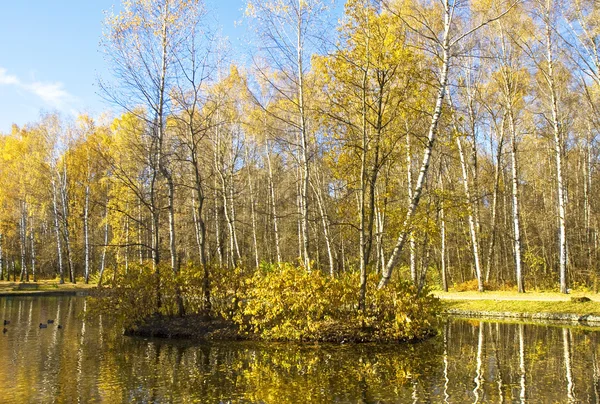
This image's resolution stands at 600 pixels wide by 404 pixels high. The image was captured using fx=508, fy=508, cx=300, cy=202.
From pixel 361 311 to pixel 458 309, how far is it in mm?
8922

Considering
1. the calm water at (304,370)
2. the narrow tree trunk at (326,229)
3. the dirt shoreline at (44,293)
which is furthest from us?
the dirt shoreline at (44,293)

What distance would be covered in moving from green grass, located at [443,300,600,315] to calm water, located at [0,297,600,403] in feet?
9.24

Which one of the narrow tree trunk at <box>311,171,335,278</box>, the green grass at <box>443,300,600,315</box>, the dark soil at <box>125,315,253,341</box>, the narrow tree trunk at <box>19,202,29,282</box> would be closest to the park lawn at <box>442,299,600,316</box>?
the green grass at <box>443,300,600,315</box>

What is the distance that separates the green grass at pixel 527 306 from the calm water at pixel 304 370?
9.24 feet

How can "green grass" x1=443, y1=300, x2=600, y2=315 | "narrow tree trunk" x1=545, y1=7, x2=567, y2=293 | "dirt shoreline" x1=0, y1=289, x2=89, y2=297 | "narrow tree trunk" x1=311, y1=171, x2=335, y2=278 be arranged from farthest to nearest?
1. "dirt shoreline" x1=0, y1=289, x2=89, y2=297
2. "narrow tree trunk" x1=545, y1=7, x2=567, y2=293
3. "narrow tree trunk" x1=311, y1=171, x2=335, y2=278
4. "green grass" x1=443, y1=300, x2=600, y2=315

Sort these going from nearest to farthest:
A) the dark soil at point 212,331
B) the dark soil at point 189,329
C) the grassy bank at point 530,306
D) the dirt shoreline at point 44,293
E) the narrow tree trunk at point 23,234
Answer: the dark soil at point 212,331 → the dark soil at point 189,329 → the grassy bank at point 530,306 → the dirt shoreline at point 44,293 → the narrow tree trunk at point 23,234

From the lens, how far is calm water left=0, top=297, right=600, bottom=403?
23.2 ft

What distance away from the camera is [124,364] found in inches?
379

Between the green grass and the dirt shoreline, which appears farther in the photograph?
the dirt shoreline

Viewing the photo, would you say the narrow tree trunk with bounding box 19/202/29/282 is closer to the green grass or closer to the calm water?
the calm water

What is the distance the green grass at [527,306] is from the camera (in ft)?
51.9

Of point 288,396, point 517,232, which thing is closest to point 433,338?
point 288,396

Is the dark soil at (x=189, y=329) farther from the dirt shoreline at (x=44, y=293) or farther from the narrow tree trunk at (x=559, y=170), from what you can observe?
the dirt shoreline at (x=44, y=293)

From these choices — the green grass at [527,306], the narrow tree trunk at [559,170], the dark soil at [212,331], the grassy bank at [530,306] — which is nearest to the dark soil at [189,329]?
the dark soil at [212,331]
